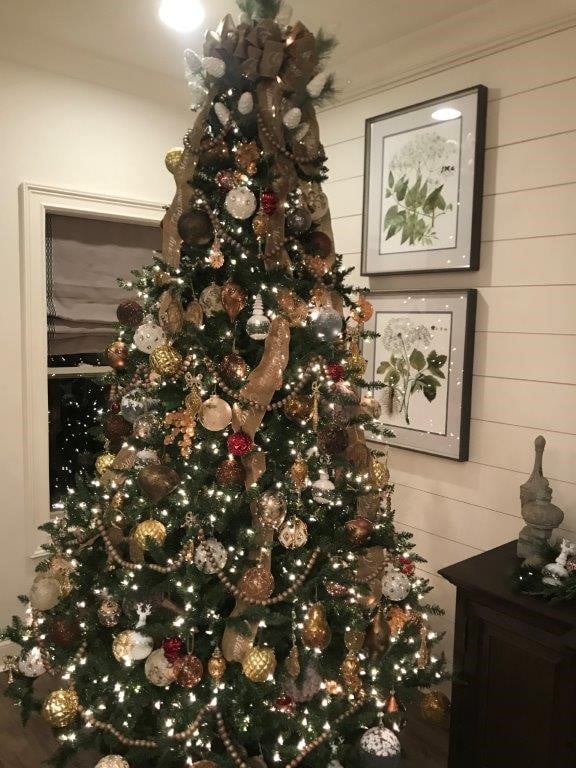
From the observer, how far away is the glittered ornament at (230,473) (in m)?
1.57

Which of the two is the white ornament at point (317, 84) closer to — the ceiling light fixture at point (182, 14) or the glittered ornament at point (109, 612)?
the ceiling light fixture at point (182, 14)

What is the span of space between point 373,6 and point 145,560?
209cm

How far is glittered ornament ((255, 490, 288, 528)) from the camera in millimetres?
1563

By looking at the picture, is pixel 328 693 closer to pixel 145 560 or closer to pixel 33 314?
pixel 145 560

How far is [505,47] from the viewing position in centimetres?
215

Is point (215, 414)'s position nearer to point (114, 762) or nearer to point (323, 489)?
point (323, 489)

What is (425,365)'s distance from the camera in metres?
2.44

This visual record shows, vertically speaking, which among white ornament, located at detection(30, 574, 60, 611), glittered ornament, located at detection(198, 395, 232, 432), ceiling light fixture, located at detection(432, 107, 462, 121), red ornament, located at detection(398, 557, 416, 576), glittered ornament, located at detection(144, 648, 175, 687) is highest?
ceiling light fixture, located at detection(432, 107, 462, 121)

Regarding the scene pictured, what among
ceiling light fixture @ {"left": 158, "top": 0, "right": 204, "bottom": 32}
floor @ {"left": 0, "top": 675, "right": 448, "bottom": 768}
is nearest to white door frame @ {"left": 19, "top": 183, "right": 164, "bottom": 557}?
floor @ {"left": 0, "top": 675, "right": 448, "bottom": 768}

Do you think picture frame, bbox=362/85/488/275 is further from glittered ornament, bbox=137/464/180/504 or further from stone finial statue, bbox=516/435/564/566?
glittered ornament, bbox=137/464/180/504

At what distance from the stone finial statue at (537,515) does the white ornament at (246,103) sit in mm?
1335

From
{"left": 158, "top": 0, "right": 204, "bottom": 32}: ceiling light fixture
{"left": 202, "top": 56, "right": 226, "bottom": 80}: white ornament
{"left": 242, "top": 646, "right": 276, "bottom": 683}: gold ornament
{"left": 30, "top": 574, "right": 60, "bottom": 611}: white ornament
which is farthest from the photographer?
{"left": 158, "top": 0, "right": 204, "bottom": 32}: ceiling light fixture

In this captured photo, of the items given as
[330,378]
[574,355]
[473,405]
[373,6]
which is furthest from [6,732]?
[373,6]

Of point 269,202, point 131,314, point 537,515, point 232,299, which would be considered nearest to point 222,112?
point 269,202
